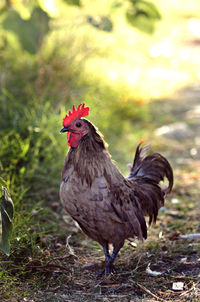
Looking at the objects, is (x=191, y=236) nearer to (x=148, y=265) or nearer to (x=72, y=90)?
(x=148, y=265)

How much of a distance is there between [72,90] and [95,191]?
9.98 feet

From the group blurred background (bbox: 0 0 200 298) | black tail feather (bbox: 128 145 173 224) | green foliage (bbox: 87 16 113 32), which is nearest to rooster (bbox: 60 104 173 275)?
black tail feather (bbox: 128 145 173 224)

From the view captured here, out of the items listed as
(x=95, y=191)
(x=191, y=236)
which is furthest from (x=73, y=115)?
(x=191, y=236)

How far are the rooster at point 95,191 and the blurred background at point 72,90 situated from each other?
543mm

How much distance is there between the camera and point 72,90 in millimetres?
5691

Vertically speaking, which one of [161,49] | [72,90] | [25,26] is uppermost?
[161,49]

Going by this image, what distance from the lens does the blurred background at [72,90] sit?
148 inches

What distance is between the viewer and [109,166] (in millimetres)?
2943

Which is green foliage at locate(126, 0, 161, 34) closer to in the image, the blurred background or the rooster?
the blurred background

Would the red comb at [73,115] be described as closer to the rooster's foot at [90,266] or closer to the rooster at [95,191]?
the rooster at [95,191]

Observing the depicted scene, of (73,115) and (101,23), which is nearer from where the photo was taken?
(73,115)

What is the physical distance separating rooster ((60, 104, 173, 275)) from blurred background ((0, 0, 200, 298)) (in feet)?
1.78

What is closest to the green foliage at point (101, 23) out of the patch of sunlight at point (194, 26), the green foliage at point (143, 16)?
the green foliage at point (143, 16)

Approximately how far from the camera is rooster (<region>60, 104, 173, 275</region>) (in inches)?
112
